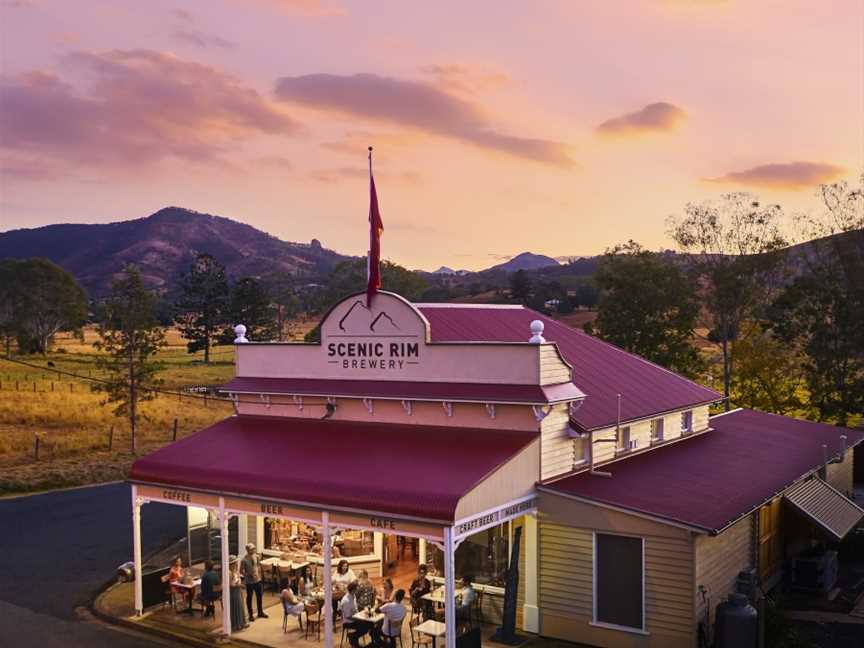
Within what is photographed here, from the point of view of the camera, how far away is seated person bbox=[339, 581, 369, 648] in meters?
15.3

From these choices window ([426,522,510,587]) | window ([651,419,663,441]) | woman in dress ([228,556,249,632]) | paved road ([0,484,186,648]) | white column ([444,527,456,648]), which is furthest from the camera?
window ([651,419,663,441])

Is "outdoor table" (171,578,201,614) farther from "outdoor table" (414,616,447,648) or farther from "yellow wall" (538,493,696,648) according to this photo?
"yellow wall" (538,493,696,648)

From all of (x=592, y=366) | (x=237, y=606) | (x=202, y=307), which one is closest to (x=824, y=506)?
(x=592, y=366)

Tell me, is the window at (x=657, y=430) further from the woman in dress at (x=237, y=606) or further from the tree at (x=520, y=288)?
the tree at (x=520, y=288)

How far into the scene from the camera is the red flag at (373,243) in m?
18.2

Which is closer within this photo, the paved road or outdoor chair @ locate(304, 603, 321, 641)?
outdoor chair @ locate(304, 603, 321, 641)

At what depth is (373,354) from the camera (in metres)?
18.3

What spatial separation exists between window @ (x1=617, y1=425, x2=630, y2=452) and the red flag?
6803mm

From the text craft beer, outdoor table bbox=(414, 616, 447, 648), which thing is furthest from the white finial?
outdoor table bbox=(414, 616, 447, 648)

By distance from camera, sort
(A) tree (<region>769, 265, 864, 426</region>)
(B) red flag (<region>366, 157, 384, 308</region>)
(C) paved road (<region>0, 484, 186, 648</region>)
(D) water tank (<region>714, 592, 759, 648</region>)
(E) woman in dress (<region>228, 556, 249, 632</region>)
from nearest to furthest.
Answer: (D) water tank (<region>714, 592, 759, 648</region>) < (E) woman in dress (<region>228, 556, 249, 632</region>) < (C) paved road (<region>0, 484, 186, 648</region>) < (B) red flag (<region>366, 157, 384, 308</region>) < (A) tree (<region>769, 265, 864, 426</region>)

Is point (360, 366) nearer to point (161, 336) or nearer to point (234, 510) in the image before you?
point (234, 510)

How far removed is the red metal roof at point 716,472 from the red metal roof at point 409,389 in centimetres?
186

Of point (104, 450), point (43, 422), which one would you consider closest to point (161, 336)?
point (104, 450)

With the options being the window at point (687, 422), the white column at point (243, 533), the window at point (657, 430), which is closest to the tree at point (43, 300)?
the white column at point (243, 533)
